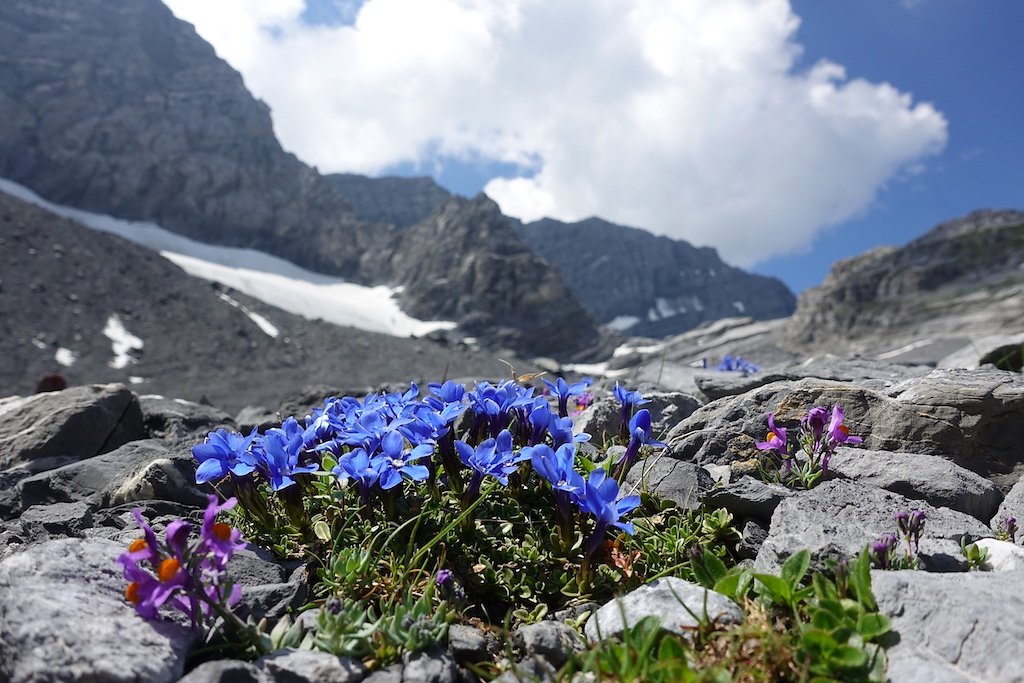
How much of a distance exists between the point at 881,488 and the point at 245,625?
308 centimetres

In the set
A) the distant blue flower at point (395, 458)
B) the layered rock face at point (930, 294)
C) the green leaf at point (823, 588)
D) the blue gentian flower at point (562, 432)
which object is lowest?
the green leaf at point (823, 588)

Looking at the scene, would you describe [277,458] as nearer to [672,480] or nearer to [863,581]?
[672,480]

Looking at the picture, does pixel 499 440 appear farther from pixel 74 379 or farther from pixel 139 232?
pixel 139 232

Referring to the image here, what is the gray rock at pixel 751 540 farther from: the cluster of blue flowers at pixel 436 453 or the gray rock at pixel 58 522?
the gray rock at pixel 58 522

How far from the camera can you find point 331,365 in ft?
152

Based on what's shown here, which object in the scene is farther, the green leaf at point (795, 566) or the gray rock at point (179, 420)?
the gray rock at point (179, 420)

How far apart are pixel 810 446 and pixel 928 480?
22.5 inches

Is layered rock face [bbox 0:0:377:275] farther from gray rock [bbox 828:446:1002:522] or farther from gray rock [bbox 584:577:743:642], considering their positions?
gray rock [bbox 584:577:743:642]

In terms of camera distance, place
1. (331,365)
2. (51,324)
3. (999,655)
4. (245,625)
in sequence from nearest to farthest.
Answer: (999,655)
(245,625)
(51,324)
(331,365)

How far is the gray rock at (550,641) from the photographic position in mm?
2438

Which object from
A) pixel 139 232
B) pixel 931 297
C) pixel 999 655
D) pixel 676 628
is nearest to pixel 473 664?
pixel 676 628

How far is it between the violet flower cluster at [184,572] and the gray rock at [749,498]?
2291 millimetres

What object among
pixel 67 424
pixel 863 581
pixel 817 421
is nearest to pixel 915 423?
pixel 817 421

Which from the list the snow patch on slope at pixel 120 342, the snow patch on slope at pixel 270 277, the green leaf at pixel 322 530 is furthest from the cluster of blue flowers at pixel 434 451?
the snow patch on slope at pixel 270 277
